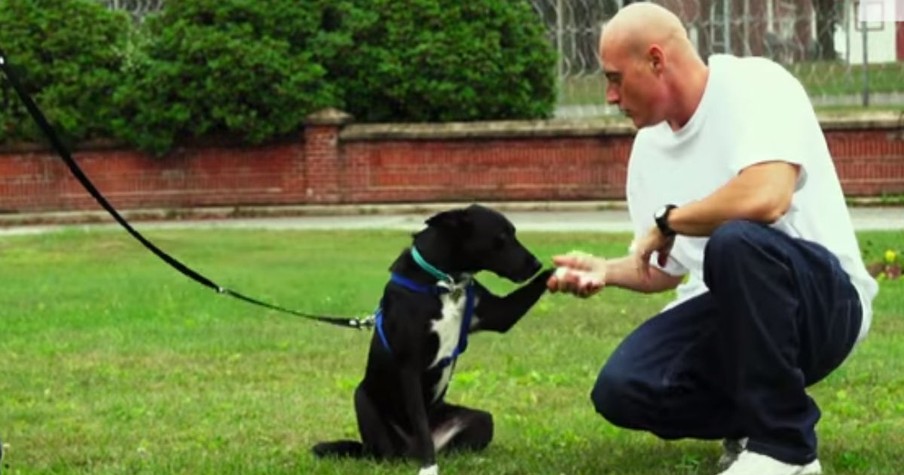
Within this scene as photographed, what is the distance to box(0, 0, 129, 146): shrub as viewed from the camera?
28344mm

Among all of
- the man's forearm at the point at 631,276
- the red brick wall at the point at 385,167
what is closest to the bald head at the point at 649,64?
the man's forearm at the point at 631,276

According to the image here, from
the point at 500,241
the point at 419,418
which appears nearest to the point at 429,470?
the point at 419,418

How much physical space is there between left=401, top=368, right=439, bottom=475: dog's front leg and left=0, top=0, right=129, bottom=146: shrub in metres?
22.6

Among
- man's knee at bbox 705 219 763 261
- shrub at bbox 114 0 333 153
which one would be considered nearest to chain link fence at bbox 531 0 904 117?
shrub at bbox 114 0 333 153

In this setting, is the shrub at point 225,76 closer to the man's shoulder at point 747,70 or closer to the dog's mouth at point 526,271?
the dog's mouth at point 526,271

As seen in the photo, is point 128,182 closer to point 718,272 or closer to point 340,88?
point 340,88

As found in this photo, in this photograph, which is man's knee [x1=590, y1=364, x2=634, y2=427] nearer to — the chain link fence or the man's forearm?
the man's forearm

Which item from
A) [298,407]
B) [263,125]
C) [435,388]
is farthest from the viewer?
[263,125]

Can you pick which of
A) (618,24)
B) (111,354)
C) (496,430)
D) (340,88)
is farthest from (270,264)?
(618,24)

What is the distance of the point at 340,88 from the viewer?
28.4m

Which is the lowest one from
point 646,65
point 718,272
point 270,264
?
point 270,264

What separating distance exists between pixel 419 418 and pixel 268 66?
70.2 ft

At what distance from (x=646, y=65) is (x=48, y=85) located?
2405 centimetres

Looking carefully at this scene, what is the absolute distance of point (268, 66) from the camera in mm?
27359
